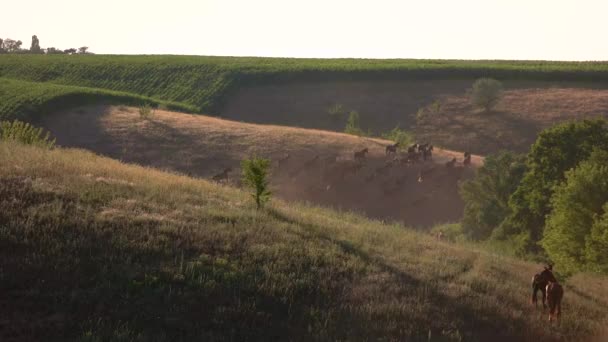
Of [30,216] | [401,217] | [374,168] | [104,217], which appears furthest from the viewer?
[374,168]

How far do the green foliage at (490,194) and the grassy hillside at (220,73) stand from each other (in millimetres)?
48827

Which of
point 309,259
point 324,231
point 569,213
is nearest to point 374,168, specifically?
point 569,213

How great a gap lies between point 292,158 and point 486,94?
37460 millimetres

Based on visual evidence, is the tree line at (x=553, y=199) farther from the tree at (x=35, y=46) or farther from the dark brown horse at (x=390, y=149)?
the tree at (x=35, y=46)

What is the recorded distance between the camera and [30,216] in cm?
1684

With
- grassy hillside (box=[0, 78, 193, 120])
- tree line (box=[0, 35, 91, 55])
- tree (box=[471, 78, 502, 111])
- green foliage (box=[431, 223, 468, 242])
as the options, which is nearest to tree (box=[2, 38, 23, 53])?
tree line (box=[0, 35, 91, 55])

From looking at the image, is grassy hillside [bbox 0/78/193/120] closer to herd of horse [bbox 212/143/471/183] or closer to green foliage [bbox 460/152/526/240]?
herd of horse [bbox 212/143/471/183]

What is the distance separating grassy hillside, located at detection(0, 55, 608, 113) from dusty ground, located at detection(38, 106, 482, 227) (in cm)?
2664

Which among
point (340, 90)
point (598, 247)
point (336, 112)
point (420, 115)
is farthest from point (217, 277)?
point (340, 90)

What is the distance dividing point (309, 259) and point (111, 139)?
41464 millimetres

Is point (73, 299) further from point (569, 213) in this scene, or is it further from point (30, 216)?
point (569, 213)

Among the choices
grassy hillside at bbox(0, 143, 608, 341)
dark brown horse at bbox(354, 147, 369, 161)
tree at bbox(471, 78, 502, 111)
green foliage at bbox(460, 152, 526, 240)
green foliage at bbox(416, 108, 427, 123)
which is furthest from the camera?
tree at bbox(471, 78, 502, 111)

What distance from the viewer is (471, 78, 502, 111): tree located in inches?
3257

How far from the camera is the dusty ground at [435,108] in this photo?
76188 mm
